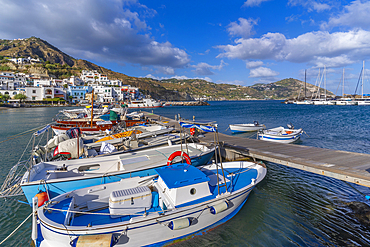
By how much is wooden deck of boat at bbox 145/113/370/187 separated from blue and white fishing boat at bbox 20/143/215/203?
3655 millimetres

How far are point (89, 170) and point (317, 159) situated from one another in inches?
496

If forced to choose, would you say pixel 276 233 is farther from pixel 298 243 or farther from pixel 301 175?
pixel 301 175

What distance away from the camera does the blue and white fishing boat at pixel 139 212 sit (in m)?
4.85

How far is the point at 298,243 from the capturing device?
6.30 meters

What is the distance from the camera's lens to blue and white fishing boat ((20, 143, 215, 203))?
736 cm

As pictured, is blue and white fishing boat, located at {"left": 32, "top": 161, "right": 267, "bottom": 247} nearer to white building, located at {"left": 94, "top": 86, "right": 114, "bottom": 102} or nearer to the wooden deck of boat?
the wooden deck of boat

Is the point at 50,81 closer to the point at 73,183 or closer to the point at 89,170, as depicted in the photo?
the point at 89,170

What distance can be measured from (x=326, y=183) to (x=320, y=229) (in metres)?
4.91

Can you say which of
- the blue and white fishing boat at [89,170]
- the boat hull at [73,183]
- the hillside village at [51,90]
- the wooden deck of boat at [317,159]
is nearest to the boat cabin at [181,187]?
the blue and white fishing boat at [89,170]

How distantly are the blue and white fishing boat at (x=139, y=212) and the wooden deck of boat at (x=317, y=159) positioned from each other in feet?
12.2

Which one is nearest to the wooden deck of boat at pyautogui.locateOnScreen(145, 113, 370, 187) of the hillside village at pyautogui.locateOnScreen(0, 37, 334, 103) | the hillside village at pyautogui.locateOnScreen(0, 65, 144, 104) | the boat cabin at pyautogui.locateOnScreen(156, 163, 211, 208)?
the boat cabin at pyautogui.locateOnScreen(156, 163, 211, 208)

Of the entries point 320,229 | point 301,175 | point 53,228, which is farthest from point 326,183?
point 53,228

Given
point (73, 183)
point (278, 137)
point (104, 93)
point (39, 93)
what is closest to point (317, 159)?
point (278, 137)

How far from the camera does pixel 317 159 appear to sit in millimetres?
9914
